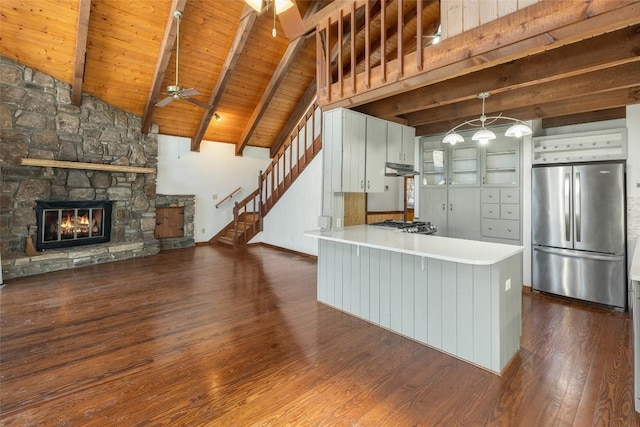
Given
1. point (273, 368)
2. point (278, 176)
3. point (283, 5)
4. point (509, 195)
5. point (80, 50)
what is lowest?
point (273, 368)

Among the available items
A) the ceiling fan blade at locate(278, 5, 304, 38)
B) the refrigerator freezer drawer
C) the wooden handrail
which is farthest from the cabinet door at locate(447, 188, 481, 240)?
the wooden handrail

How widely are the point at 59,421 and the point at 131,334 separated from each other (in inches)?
49.1

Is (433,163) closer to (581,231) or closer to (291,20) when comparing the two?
(581,231)

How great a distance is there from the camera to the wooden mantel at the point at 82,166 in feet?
18.0

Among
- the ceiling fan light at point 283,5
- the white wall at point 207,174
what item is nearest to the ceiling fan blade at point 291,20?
the ceiling fan light at point 283,5

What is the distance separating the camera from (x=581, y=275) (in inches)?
164

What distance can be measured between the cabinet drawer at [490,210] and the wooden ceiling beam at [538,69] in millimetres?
2128

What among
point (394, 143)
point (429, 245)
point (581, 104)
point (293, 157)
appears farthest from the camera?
point (293, 157)

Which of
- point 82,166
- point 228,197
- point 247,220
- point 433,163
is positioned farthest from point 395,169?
point 82,166

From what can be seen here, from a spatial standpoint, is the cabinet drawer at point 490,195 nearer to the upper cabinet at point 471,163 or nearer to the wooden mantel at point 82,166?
the upper cabinet at point 471,163

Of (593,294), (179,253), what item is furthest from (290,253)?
(593,294)

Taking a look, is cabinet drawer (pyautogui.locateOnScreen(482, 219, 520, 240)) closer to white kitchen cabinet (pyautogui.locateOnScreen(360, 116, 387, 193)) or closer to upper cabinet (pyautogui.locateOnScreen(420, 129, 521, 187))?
upper cabinet (pyautogui.locateOnScreen(420, 129, 521, 187))

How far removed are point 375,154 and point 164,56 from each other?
4.15 m

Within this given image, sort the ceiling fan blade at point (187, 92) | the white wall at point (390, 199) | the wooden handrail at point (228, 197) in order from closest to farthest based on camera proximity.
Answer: the ceiling fan blade at point (187, 92)
the white wall at point (390, 199)
the wooden handrail at point (228, 197)
